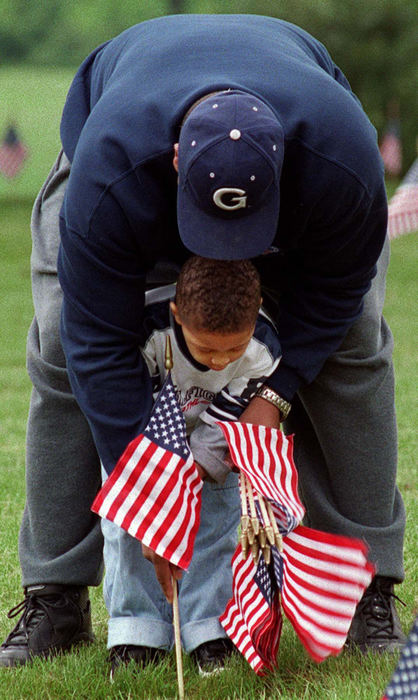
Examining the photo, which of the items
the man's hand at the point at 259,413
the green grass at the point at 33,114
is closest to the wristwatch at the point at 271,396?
the man's hand at the point at 259,413

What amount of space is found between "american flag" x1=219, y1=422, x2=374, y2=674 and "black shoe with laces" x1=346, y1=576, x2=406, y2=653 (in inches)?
15.7

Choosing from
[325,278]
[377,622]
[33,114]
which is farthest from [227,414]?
[33,114]

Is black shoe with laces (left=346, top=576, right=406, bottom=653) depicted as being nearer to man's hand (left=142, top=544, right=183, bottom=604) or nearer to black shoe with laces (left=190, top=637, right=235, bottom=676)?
black shoe with laces (left=190, top=637, right=235, bottom=676)

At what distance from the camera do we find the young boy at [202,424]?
9.95 ft

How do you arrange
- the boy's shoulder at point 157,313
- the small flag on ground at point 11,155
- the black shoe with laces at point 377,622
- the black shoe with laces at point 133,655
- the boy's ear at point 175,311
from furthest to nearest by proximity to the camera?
the small flag on ground at point 11,155
the black shoe with laces at point 377,622
the black shoe with laces at point 133,655
the boy's shoulder at point 157,313
the boy's ear at point 175,311

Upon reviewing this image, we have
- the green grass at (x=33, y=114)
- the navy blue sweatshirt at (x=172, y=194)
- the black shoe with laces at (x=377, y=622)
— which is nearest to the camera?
the navy blue sweatshirt at (x=172, y=194)

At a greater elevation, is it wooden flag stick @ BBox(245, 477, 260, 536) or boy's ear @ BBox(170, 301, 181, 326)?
boy's ear @ BBox(170, 301, 181, 326)

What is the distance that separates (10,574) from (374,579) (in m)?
1.44

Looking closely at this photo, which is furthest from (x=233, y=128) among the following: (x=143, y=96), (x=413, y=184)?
(x=413, y=184)

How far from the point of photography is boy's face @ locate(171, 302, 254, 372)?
307 centimetres

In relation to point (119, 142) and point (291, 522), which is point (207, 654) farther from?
point (119, 142)

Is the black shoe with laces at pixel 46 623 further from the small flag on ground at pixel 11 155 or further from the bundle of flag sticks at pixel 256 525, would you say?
the small flag on ground at pixel 11 155

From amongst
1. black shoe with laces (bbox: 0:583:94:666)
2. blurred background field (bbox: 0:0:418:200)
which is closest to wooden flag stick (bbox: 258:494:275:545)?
black shoe with laces (bbox: 0:583:94:666)

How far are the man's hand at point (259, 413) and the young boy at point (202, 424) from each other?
3cm
